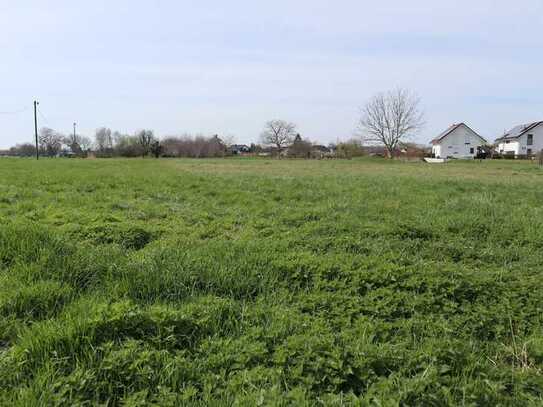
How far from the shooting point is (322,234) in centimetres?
542

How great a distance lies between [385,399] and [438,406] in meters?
0.30

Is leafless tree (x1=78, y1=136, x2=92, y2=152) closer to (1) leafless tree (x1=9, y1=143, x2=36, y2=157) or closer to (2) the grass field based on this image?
(1) leafless tree (x1=9, y1=143, x2=36, y2=157)

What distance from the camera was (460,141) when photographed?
79.4 meters

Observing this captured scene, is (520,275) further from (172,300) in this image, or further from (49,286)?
(49,286)

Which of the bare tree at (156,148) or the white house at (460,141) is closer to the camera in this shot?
the bare tree at (156,148)

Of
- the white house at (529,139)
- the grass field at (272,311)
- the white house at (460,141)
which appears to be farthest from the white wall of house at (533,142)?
the grass field at (272,311)

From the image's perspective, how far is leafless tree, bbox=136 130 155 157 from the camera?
75875 mm

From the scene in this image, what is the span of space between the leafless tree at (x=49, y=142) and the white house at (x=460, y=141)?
282 ft

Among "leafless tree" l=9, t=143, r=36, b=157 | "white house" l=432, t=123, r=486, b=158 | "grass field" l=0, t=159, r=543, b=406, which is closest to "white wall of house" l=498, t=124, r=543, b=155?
"white house" l=432, t=123, r=486, b=158

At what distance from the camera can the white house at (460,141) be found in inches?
3115

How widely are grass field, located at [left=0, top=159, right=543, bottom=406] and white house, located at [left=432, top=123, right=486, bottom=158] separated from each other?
266ft

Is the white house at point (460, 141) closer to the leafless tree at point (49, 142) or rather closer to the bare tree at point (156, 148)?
the bare tree at point (156, 148)

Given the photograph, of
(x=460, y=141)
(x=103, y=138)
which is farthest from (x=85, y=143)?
(x=460, y=141)

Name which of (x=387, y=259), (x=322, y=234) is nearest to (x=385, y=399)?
(x=387, y=259)
